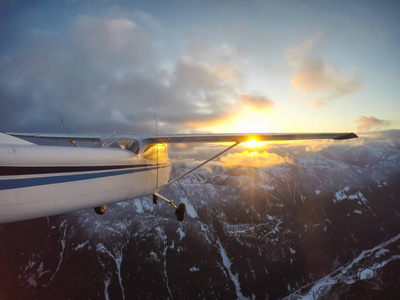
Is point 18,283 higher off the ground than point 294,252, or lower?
higher

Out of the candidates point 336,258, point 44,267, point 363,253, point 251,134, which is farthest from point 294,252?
point 251,134

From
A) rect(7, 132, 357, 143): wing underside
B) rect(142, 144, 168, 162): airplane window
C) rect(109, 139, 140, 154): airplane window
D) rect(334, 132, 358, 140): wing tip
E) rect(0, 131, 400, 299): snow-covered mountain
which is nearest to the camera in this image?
rect(109, 139, 140, 154): airplane window

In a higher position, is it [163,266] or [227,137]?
[227,137]

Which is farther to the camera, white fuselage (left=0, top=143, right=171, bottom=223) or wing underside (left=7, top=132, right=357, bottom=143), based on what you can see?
wing underside (left=7, top=132, right=357, bottom=143)

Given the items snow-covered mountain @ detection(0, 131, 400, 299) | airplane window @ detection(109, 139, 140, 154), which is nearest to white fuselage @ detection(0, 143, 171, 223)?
airplane window @ detection(109, 139, 140, 154)

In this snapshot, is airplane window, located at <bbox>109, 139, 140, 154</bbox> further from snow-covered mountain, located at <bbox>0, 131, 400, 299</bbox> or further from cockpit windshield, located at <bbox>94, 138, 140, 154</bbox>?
snow-covered mountain, located at <bbox>0, 131, 400, 299</bbox>

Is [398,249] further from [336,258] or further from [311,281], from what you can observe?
[311,281]

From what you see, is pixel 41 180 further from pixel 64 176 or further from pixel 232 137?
pixel 232 137

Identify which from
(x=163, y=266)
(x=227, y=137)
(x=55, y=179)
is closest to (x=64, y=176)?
(x=55, y=179)
